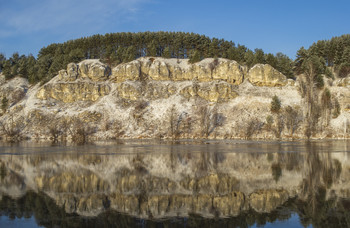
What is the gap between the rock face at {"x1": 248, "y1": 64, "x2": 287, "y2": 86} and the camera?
9562 cm

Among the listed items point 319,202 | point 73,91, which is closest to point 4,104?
point 73,91

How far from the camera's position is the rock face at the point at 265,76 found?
95.6 meters

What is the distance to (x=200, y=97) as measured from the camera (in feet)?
313

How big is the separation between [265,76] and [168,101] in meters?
34.1

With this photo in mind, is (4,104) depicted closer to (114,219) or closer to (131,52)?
(131,52)

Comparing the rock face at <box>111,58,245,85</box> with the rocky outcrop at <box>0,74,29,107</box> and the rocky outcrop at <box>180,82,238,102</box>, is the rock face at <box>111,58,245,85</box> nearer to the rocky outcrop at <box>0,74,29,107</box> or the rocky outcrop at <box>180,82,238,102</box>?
the rocky outcrop at <box>180,82,238,102</box>

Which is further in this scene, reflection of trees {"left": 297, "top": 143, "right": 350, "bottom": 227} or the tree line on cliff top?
the tree line on cliff top

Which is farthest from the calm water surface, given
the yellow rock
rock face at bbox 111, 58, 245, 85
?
rock face at bbox 111, 58, 245, 85

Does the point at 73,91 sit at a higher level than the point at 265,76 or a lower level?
lower

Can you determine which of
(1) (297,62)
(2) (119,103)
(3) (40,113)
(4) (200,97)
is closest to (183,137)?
(4) (200,97)

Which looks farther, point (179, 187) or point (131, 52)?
point (131, 52)

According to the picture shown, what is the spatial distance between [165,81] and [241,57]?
32909 mm

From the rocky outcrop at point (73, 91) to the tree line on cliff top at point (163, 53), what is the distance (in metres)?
10.4

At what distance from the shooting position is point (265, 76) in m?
96.5
